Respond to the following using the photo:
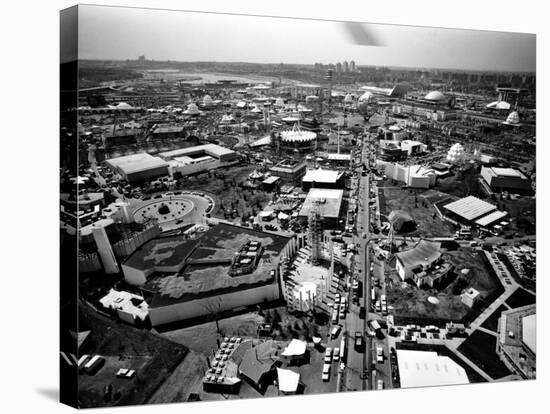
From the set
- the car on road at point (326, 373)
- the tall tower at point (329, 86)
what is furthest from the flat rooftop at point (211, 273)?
the tall tower at point (329, 86)

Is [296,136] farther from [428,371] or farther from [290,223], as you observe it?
[428,371]

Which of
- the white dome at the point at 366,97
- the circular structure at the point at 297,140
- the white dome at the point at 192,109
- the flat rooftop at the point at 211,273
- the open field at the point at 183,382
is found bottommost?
the open field at the point at 183,382

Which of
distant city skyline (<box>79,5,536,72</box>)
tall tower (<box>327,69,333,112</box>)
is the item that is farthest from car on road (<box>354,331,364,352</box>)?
tall tower (<box>327,69,333,112</box>)

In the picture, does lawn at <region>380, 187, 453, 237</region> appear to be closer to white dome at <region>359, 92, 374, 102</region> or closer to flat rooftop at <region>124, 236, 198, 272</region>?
white dome at <region>359, 92, 374, 102</region>

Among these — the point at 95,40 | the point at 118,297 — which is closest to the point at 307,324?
the point at 118,297

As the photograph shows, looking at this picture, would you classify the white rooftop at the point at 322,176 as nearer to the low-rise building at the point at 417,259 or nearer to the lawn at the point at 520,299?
the low-rise building at the point at 417,259
